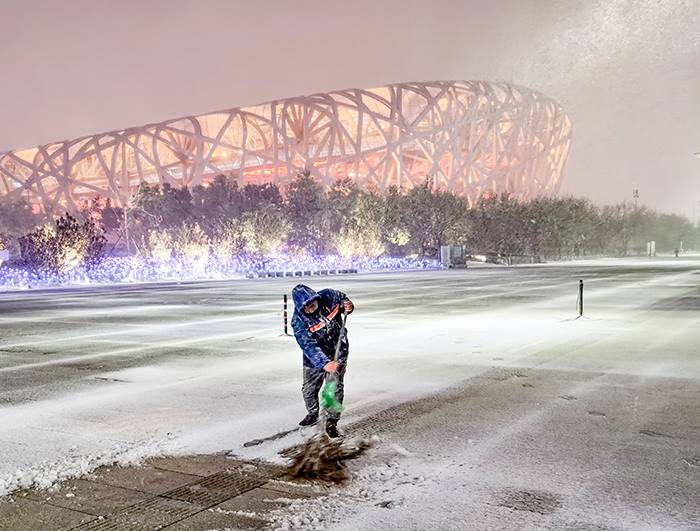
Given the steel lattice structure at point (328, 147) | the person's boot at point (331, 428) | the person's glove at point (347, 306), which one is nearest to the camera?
the person's glove at point (347, 306)

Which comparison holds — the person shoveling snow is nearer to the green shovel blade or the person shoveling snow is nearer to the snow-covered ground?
the green shovel blade

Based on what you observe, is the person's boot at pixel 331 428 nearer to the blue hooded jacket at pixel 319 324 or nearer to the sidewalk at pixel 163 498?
the blue hooded jacket at pixel 319 324

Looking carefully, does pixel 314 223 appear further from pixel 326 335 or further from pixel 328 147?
pixel 326 335

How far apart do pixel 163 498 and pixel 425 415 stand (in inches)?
125

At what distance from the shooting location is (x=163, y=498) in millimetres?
4855

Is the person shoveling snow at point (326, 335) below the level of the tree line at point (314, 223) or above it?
below

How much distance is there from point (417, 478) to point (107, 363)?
7.06 metres

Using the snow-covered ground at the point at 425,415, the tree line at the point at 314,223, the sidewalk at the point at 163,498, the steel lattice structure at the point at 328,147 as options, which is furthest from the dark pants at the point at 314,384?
the steel lattice structure at the point at 328,147

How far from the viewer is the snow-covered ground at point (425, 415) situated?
4840 mm

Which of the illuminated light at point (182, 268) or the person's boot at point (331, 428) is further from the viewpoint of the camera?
the illuminated light at point (182, 268)

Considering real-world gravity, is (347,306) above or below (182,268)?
above

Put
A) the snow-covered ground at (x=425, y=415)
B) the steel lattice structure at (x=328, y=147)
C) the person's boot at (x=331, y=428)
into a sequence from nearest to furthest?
the snow-covered ground at (x=425, y=415) → the person's boot at (x=331, y=428) → the steel lattice structure at (x=328, y=147)

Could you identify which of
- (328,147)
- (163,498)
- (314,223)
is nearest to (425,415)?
(163,498)

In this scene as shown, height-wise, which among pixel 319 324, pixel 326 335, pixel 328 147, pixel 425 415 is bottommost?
pixel 425 415
